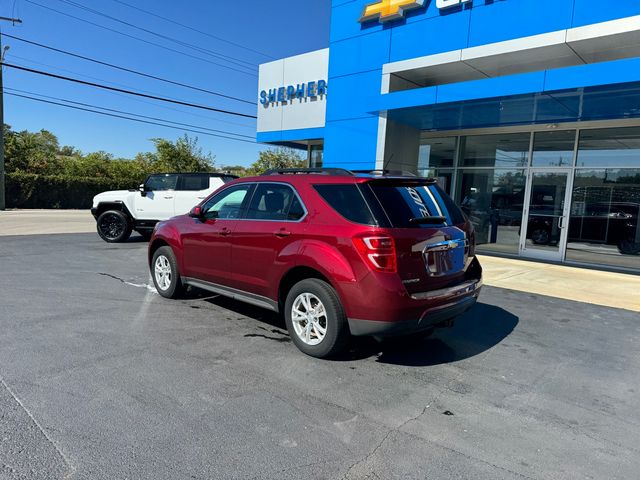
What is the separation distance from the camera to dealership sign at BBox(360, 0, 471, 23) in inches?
400

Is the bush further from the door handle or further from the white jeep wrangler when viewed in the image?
the door handle

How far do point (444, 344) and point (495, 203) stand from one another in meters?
9.04

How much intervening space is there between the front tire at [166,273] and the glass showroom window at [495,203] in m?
9.41

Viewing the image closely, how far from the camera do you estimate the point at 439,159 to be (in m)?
13.5

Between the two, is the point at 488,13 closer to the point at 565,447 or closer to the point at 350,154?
the point at 350,154

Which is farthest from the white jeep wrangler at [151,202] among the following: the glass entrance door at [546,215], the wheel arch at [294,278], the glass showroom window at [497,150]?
the glass entrance door at [546,215]

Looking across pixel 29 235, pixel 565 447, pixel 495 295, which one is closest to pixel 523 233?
pixel 495 295

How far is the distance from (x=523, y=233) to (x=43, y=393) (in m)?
11.7

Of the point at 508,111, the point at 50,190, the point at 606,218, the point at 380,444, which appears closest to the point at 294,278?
the point at 380,444

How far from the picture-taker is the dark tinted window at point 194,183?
11648 millimetres

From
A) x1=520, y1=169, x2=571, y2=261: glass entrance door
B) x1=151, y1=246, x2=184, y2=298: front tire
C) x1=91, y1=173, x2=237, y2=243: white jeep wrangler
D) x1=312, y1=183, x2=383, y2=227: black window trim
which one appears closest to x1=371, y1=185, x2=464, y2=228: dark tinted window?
x1=312, y1=183, x2=383, y2=227: black window trim

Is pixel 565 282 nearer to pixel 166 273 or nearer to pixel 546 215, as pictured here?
pixel 546 215

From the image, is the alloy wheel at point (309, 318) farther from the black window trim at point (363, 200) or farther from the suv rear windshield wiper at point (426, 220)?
the suv rear windshield wiper at point (426, 220)

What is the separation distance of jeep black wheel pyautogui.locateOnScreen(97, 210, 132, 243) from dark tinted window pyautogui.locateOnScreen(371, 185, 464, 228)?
10.0m
